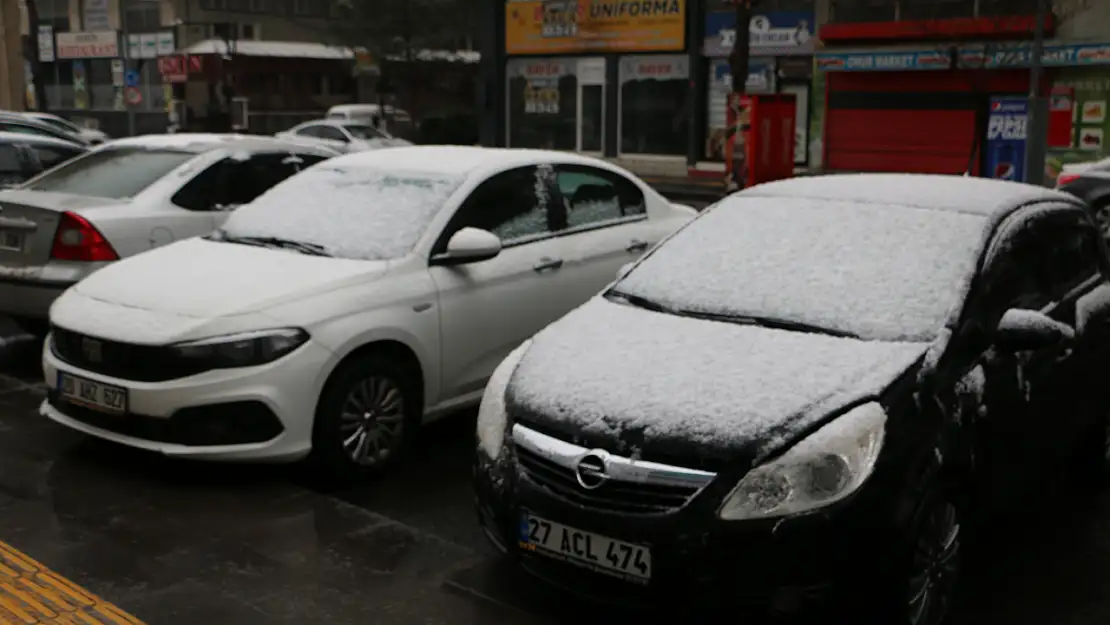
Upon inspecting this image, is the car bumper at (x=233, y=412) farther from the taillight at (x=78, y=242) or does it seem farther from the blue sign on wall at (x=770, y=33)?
the blue sign on wall at (x=770, y=33)

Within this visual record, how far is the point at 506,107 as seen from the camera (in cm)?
3478

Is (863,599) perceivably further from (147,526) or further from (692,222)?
(147,526)

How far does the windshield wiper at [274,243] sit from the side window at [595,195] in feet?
5.02

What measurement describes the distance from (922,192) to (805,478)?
1.98 metres

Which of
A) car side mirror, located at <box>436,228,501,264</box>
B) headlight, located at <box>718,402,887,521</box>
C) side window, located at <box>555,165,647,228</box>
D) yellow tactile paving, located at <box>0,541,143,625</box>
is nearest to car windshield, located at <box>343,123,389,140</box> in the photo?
side window, located at <box>555,165,647,228</box>

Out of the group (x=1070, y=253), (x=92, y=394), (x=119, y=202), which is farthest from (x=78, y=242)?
(x=1070, y=253)

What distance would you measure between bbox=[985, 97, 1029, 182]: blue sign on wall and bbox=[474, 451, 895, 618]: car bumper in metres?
16.3

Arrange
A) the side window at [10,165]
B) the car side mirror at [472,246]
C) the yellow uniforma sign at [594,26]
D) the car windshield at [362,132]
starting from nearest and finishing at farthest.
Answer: the car side mirror at [472,246], the side window at [10,165], the car windshield at [362,132], the yellow uniforma sign at [594,26]

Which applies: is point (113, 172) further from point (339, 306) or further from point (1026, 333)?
point (1026, 333)

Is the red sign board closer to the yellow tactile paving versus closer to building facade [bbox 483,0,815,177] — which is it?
building facade [bbox 483,0,815,177]

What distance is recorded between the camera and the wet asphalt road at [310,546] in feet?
13.7

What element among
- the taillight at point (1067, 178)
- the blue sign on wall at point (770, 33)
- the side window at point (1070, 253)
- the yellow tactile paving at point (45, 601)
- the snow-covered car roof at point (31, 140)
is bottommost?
the yellow tactile paving at point (45, 601)

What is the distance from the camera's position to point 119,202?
755cm

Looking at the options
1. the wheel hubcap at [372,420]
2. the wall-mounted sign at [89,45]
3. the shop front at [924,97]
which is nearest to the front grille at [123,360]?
the wheel hubcap at [372,420]
